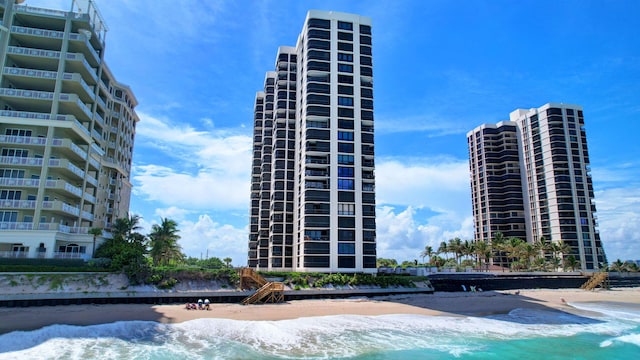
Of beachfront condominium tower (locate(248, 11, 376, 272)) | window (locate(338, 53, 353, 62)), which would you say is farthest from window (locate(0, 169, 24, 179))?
window (locate(338, 53, 353, 62))

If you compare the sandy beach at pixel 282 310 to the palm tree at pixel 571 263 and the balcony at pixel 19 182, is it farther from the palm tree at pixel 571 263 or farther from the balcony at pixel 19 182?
the palm tree at pixel 571 263

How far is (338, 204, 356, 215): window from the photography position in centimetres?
6838

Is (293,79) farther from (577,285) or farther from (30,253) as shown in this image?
(577,285)

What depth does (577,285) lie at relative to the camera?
8262 cm

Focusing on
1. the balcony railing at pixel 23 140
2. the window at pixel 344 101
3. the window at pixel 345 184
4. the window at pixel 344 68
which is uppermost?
the window at pixel 344 68

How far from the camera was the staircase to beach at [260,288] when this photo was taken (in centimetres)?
4866

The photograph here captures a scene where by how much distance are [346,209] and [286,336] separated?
126 ft

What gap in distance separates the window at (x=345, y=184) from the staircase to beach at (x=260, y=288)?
2351cm

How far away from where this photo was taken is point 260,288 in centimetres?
5078

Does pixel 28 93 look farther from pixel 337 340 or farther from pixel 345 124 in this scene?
pixel 337 340

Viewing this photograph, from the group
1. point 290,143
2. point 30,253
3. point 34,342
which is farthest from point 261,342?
point 290,143

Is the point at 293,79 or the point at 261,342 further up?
the point at 293,79

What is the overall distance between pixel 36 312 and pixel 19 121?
28.9 metres

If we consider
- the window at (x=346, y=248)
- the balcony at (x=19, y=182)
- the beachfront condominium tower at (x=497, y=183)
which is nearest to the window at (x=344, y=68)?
the window at (x=346, y=248)
